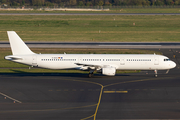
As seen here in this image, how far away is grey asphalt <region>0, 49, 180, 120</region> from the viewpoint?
107 feet

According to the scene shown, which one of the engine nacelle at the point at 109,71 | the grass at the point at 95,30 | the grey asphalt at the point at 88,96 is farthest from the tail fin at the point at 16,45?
the grass at the point at 95,30

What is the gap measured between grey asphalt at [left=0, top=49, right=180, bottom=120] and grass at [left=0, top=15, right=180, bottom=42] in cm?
4349

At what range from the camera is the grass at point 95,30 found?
97.9 m

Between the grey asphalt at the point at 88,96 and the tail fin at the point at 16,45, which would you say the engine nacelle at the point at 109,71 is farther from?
the tail fin at the point at 16,45

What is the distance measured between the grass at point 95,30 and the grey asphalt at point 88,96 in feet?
143

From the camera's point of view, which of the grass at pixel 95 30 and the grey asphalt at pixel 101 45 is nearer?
the grey asphalt at pixel 101 45

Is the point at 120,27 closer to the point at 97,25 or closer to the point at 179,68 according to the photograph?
the point at 97,25

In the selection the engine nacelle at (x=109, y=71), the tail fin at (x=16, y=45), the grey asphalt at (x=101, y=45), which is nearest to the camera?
the engine nacelle at (x=109, y=71)

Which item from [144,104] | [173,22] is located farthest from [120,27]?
[144,104]

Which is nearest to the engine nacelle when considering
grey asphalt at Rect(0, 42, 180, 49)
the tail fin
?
the tail fin

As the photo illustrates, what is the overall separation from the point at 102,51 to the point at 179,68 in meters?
22.7

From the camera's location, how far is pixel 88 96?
40.4 metres

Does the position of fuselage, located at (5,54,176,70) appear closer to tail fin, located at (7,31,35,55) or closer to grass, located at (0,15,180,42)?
tail fin, located at (7,31,35,55)

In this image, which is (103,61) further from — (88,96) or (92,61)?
(88,96)
